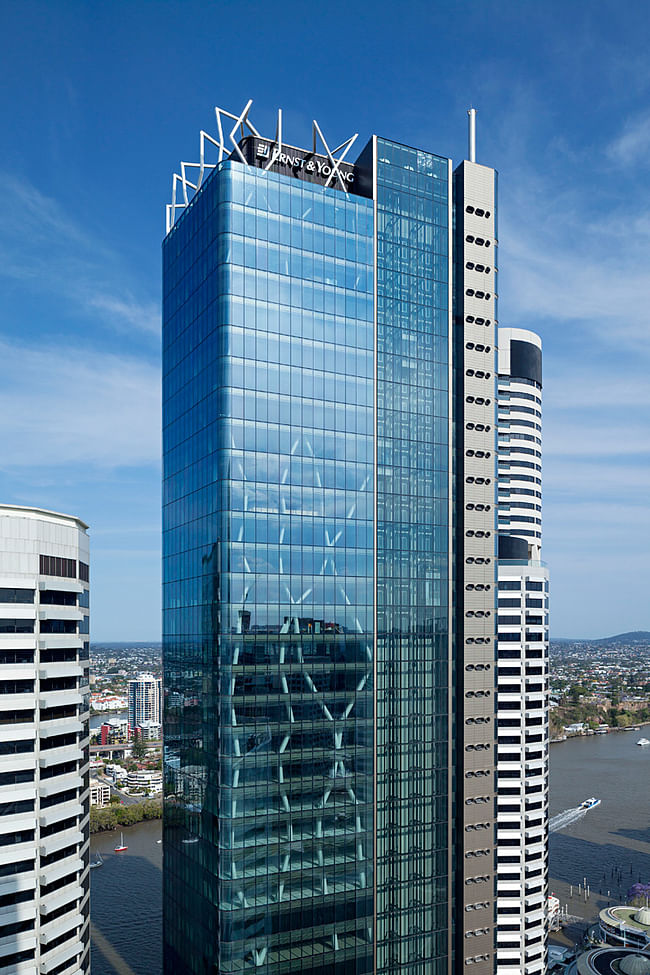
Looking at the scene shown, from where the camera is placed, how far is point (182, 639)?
69.7 m

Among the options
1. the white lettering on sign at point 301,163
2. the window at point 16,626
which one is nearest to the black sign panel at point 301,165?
the white lettering on sign at point 301,163

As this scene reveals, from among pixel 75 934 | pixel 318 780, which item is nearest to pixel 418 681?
pixel 318 780

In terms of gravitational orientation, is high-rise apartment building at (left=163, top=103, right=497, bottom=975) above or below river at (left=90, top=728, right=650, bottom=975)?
above

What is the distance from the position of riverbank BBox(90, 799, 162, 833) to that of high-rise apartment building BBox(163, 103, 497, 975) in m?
113

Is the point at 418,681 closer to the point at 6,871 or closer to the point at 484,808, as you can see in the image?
the point at 484,808

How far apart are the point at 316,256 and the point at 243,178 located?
850 cm

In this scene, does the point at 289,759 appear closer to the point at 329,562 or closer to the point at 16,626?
the point at 329,562

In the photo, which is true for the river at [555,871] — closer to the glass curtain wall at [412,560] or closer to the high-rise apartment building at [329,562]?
the high-rise apartment building at [329,562]

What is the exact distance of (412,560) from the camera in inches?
2817

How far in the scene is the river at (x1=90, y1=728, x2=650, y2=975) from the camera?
113188 millimetres

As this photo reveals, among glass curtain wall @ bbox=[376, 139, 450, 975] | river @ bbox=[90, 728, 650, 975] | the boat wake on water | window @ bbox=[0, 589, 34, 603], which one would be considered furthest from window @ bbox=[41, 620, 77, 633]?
the boat wake on water

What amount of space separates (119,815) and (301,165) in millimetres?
154078

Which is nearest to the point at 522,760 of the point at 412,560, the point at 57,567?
the point at 412,560

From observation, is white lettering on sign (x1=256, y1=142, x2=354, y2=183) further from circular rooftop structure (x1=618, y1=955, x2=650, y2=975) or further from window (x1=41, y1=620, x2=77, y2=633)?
circular rooftop structure (x1=618, y1=955, x2=650, y2=975)
